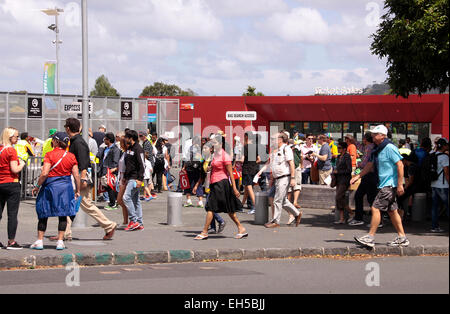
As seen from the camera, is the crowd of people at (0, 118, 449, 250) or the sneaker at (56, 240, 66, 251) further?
the crowd of people at (0, 118, 449, 250)

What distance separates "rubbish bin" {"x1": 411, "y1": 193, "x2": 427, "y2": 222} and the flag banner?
34.7 metres

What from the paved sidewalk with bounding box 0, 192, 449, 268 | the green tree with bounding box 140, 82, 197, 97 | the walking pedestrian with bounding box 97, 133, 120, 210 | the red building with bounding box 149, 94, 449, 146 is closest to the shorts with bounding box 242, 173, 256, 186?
the paved sidewalk with bounding box 0, 192, 449, 268

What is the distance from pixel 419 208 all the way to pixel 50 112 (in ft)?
64.7

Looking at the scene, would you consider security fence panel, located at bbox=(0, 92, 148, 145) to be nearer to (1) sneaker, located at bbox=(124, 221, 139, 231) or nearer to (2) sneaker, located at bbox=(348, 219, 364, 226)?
(1) sneaker, located at bbox=(124, 221, 139, 231)

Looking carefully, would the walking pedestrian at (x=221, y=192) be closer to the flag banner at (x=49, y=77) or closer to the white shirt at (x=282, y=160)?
the white shirt at (x=282, y=160)

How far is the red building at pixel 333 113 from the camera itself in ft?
122

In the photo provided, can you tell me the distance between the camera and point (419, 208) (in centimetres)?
1482

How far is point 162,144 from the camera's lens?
2144cm

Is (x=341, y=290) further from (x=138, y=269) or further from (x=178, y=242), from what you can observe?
(x=178, y=242)

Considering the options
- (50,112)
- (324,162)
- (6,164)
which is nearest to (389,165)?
(6,164)

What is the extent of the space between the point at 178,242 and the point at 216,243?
630 mm

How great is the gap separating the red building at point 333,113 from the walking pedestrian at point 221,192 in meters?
24.9

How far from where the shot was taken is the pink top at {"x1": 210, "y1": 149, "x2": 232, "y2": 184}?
1193 cm

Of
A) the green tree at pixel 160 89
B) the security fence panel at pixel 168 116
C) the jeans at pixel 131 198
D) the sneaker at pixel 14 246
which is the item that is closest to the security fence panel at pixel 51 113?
the security fence panel at pixel 168 116
